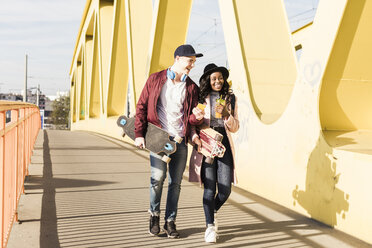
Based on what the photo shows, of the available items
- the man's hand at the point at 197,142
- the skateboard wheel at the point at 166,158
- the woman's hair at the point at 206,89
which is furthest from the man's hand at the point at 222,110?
the skateboard wheel at the point at 166,158

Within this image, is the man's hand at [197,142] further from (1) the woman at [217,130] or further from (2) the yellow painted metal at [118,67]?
(2) the yellow painted metal at [118,67]

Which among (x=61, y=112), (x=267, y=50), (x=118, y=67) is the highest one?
Answer: (x=118, y=67)

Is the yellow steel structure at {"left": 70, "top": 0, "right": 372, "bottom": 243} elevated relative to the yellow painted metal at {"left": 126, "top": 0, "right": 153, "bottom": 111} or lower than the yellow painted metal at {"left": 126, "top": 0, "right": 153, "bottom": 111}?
lower

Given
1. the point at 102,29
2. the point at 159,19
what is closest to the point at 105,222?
the point at 159,19

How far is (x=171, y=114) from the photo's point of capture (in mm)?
4062

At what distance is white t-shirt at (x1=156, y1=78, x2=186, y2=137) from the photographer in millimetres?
4047

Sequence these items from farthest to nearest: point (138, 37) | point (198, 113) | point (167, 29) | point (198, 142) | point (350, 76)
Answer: point (138, 37) < point (167, 29) < point (350, 76) < point (198, 142) < point (198, 113)

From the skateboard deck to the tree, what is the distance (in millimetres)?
95821

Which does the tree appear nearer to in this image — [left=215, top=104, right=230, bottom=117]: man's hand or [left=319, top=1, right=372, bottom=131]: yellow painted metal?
[left=319, top=1, right=372, bottom=131]: yellow painted metal

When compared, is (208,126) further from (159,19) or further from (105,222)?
(159,19)

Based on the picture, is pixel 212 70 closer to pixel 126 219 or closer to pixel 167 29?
pixel 126 219

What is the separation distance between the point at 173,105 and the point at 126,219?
4.51ft

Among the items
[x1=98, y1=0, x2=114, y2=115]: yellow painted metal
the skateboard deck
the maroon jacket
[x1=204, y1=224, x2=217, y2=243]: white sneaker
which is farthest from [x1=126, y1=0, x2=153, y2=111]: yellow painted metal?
[x1=204, y1=224, x2=217, y2=243]: white sneaker

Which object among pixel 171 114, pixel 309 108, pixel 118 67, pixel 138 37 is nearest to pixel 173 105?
pixel 171 114
